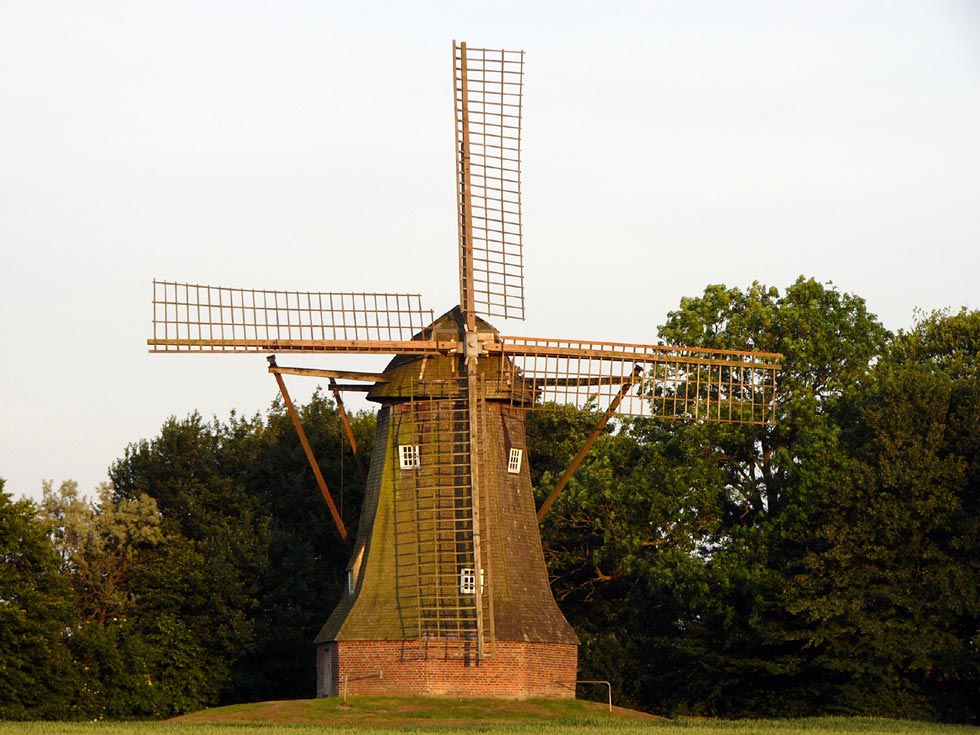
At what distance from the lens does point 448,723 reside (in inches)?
1507

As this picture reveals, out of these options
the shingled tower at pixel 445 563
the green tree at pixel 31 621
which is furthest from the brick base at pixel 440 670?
the green tree at pixel 31 621

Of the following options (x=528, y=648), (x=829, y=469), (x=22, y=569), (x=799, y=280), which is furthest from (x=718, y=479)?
(x=22, y=569)

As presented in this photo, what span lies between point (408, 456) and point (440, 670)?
561 cm

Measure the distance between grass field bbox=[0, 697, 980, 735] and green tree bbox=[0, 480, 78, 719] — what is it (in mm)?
12178

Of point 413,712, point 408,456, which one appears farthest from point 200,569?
point 413,712

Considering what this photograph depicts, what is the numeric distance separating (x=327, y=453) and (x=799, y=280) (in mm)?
20344

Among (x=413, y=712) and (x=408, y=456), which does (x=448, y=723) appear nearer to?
(x=413, y=712)

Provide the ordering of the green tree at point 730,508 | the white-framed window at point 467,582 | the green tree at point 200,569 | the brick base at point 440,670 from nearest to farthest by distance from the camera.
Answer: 1. the brick base at point 440,670
2. the white-framed window at point 467,582
3. the green tree at point 730,508
4. the green tree at point 200,569

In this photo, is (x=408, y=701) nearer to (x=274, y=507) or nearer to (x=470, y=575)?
(x=470, y=575)

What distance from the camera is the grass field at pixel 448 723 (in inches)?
1410

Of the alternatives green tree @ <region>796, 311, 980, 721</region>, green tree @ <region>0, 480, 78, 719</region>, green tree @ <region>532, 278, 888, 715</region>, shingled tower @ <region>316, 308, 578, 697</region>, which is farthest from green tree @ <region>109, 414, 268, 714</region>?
green tree @ <region>796, 311, 980, 721</region>

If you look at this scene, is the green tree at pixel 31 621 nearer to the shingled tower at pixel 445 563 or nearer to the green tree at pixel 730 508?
the shingled tower at pixel 445 563

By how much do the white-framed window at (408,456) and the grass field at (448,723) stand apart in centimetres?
602

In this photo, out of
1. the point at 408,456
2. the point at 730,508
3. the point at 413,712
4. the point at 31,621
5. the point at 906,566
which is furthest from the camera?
the point at 730,508
